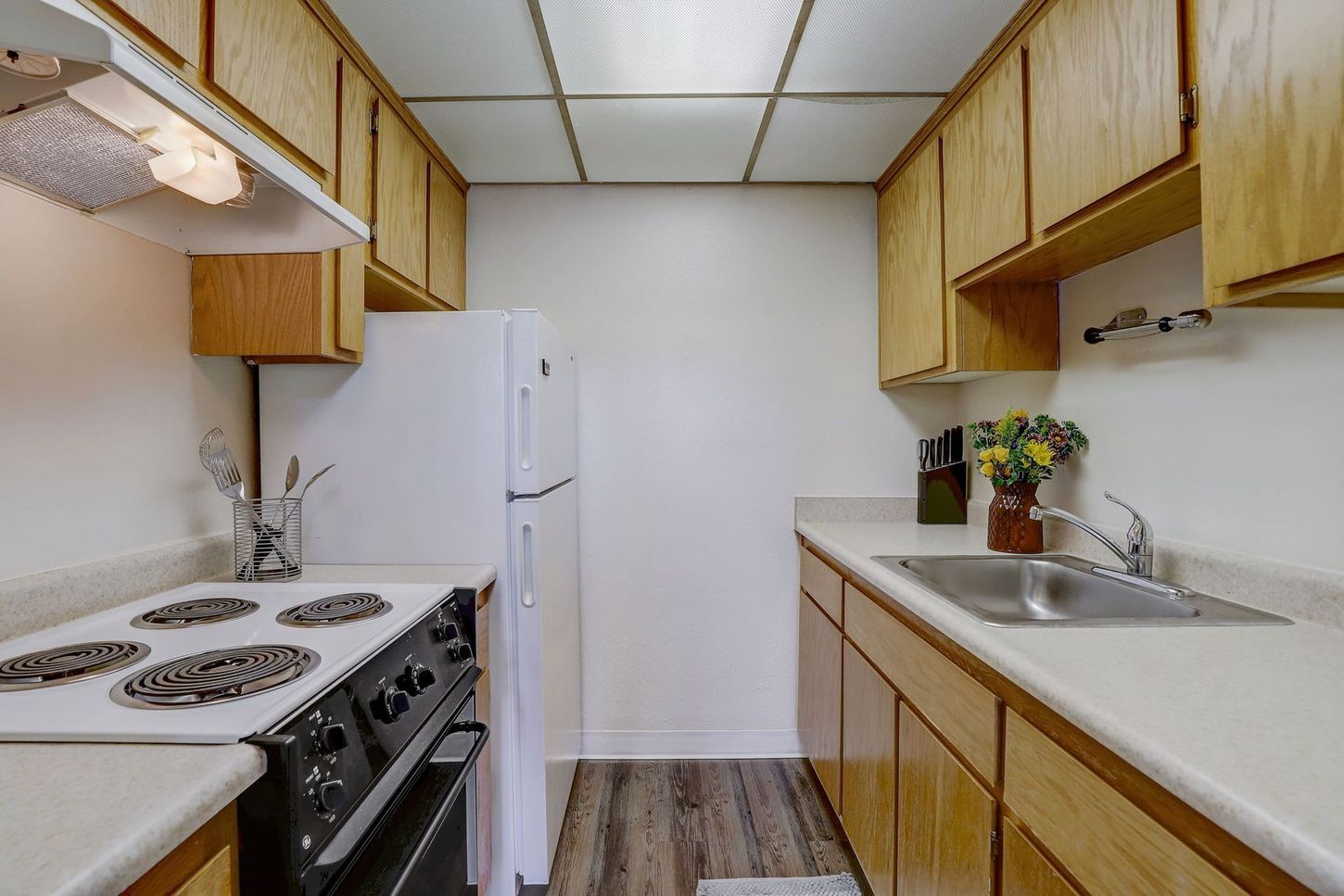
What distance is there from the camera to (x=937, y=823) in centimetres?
116

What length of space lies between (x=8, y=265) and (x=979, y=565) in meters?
2.21

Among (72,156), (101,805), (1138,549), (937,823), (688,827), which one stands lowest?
(688,827)

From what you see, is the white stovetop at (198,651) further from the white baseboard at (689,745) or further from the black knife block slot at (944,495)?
the black knife block slot at (944,495)

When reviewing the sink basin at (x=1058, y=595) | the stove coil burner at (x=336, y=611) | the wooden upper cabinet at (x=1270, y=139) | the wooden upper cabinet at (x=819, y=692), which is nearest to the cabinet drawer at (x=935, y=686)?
the sink basin at (x=1058, y=595)

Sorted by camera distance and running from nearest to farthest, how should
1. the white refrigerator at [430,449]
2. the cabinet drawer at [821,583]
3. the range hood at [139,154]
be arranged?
the range hood at [139,154] < the white refrigerator at [430,449] < the cabinet drawer at [821,583]

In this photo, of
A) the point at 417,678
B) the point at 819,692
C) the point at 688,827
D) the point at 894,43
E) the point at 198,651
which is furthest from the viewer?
the point at 819,692

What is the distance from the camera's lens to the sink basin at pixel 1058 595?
1.07 m

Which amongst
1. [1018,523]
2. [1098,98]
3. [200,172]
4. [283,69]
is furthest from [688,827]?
[283,69]

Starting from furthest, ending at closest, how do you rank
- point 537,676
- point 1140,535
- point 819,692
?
point 819,692 → point 537,676 → point 1140,535

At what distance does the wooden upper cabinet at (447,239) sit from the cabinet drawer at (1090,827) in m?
2.05

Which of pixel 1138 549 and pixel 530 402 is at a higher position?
pixel 530 402

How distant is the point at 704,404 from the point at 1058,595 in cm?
136

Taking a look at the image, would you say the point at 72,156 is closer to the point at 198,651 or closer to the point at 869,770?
the point at 198,651

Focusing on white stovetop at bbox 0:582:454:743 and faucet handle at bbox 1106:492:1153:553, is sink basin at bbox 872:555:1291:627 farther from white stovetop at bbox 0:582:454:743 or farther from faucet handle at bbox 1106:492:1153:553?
white stovetop at bbox 0:582:454:743
